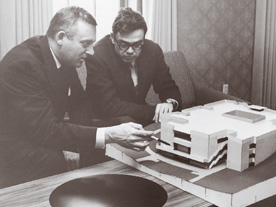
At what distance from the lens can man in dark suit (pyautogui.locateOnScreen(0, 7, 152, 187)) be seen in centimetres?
196

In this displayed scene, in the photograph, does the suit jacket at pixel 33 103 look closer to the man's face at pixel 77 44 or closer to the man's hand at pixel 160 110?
the man's face at pixel 77 44

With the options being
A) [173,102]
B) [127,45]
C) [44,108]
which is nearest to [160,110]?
[173,102]

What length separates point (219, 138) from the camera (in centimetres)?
172

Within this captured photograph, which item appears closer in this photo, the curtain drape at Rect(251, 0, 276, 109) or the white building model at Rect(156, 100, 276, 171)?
the white building model at Rect(156, 100, 276, 171)

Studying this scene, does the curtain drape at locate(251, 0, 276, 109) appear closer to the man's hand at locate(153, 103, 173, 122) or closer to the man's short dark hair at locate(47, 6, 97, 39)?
the man's hand at locate(153, 103, 173, 122)

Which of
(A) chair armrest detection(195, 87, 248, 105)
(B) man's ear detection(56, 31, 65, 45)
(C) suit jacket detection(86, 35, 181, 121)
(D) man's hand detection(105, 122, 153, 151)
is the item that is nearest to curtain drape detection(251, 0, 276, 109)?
(A) chair armrest detection(195, 87, 248, 105)

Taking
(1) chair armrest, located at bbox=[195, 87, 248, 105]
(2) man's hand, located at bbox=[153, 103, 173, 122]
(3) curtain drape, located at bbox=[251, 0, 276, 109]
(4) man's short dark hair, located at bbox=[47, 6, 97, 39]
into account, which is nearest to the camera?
(4) man's short dark hair, located at bbox=[47, 6, 97, 39]

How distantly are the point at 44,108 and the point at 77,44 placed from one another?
394 millimetres

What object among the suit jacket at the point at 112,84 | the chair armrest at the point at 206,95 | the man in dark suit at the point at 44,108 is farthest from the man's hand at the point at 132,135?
the chair armrest at the point at 206,95

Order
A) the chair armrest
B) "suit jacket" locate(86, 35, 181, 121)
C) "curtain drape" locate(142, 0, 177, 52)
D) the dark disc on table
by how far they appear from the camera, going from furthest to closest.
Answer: "curtain drape" locate(142, 0, 177, 52)
the chair armrest
"suit jacket" locate(86, 35, 181, 121)
the dark disc on table

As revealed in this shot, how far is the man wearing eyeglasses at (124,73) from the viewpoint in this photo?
8.43 ft

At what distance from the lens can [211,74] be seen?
14.8 feet

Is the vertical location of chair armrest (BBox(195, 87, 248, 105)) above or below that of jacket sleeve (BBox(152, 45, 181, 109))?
below

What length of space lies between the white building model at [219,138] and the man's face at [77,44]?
1.99 ft
